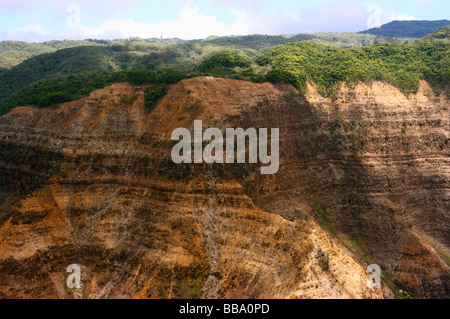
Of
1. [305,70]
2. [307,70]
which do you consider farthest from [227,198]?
[307,70]

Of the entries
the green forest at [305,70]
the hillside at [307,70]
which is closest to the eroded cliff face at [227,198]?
the green forest at [305,70]

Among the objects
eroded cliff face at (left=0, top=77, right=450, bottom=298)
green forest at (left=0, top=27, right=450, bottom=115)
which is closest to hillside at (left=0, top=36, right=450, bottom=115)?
green forest at (left=0, top=27, right=450, bottom=115)

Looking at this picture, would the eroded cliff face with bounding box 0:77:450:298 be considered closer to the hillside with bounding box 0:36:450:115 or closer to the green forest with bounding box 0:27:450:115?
the green forest with bounding box 0:27:450:115

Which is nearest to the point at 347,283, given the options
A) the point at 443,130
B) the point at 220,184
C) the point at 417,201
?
the point at 220,184

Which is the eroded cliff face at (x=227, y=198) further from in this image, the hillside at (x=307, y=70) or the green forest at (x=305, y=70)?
the hillside at (x=307, y=70)

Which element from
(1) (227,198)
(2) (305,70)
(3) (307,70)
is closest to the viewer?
(1) (227,198)

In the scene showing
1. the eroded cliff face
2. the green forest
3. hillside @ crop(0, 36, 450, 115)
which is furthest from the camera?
hillside @ crop(0, 36, 450, 115)

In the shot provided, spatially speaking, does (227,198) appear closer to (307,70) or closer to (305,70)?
(305,70)

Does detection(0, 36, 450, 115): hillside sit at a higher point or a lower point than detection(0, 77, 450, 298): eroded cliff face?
higher

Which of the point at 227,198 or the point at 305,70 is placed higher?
the point at 305,70
